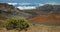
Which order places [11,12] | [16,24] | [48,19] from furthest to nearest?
[11,12] → [48,19] → [16,24]

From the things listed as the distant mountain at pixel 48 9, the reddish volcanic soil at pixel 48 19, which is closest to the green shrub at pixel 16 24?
the reddish volcanic soil at pixel 48 19

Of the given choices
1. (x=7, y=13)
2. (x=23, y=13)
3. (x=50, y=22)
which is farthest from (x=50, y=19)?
(x=7, y=13)

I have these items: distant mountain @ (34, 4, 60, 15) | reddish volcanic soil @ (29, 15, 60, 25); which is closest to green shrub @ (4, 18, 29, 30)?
reddish volcanic soil @ (29, 15, 60, 25)

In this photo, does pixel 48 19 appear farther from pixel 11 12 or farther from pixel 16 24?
pixel 11 12

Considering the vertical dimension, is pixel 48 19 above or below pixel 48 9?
below

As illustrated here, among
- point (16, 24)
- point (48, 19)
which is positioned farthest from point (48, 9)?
point (16, 24)

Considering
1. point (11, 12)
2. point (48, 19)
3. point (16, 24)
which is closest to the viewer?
point (16, 24)

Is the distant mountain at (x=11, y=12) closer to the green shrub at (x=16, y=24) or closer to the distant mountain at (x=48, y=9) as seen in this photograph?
the distant mountain at (x=48, y=9)

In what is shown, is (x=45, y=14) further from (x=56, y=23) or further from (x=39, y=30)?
(x=39, y=30)

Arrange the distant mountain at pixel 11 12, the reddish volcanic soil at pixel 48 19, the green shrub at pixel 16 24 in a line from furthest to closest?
the distant mountain at pixel 11 12 < the reddish volcanic soil at pixel 48 19 < the green shrub at pixel 16 24

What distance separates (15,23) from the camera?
6.23 meters

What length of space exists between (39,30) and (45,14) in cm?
→ 182

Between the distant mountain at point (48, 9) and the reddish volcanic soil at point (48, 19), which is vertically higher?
the distant mountain at point (48, 9)

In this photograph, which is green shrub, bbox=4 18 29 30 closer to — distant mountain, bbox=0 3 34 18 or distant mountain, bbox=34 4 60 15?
distant mountain, bbox=0 3 34 18
